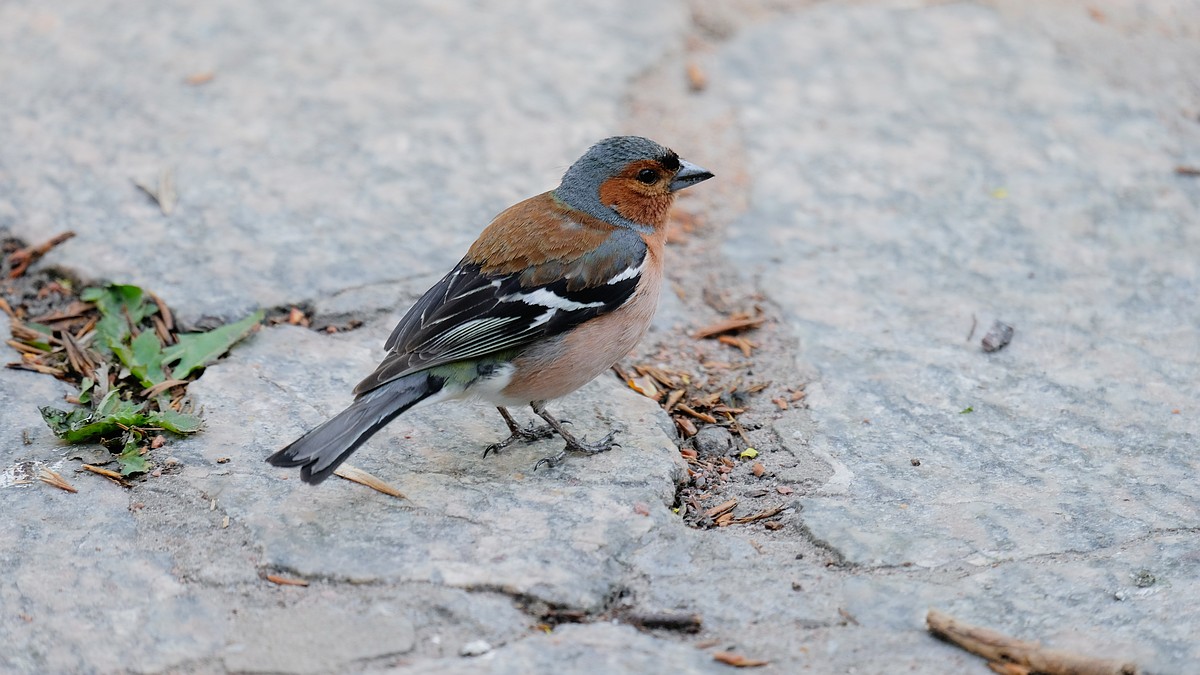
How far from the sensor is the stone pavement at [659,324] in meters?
3.06

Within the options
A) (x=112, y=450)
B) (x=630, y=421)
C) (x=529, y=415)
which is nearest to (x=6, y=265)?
(x=112, y=450)

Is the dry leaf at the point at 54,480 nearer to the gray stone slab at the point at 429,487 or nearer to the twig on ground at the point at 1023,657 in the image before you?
the gray stone slab at the point at 429,487

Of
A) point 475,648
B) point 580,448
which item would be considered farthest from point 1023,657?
point 580,448

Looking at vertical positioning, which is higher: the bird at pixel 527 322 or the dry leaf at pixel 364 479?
the bird at pixel 527 322

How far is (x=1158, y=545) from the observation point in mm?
3412

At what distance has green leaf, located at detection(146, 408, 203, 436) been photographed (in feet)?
12.3

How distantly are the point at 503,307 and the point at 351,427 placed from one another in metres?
0.72

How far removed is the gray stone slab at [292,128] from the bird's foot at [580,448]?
115 cm

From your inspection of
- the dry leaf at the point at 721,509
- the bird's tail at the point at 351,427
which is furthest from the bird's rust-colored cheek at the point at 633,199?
the dry leaf at the point at 721,509

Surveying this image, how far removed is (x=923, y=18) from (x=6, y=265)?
15.2 feet

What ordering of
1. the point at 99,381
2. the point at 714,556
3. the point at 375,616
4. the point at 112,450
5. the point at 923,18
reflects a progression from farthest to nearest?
1. the point at 923,18
2. the point at 99,381
3. the point at 112,450
4. the point at 714,556
5. the point at 375,616

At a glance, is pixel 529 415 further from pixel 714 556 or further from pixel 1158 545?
pixel 1158 545

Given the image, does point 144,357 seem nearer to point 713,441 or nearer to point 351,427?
point 351,427

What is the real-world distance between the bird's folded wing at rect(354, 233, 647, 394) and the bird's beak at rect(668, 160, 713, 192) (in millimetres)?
489
